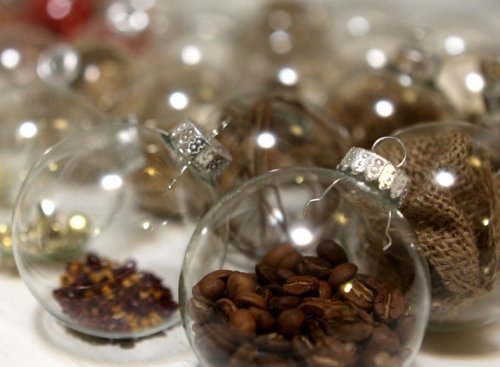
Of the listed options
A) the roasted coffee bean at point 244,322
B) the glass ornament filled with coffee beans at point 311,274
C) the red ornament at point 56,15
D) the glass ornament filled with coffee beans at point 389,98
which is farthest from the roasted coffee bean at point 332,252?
the red ornament at point 56,15

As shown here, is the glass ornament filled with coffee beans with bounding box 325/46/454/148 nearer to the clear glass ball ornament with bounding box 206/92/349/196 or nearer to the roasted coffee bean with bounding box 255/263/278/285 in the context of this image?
the clear glass ball ornament with bounding box 206/92/349/196

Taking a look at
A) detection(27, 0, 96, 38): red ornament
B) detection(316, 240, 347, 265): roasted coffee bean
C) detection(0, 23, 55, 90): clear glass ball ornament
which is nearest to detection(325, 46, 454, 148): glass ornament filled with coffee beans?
detection(316, 240, 347, 265): roasted coffee bean

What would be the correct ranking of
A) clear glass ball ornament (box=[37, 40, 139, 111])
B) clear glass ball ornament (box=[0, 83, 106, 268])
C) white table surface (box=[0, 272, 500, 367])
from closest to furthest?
white table surface (box=[0, 272, 500, 367]), clear glass ball ornament (box=[0, 83, 106, 268]), clear glass ball ornament (box=[37, 40, 139, 111])

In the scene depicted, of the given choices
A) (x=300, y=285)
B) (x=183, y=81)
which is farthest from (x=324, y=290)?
(x=183, y=81)

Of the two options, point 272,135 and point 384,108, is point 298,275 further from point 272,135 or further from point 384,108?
point 384,108

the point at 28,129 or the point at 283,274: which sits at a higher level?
the point at 28,129

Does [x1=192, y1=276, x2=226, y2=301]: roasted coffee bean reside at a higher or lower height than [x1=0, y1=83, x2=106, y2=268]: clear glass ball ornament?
lower
